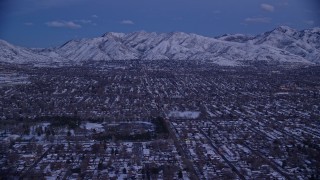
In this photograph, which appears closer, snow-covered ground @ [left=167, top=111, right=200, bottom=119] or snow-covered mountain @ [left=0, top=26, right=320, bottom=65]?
snow-covered ground @ [left=167, top=111, right=200, bottom=119]

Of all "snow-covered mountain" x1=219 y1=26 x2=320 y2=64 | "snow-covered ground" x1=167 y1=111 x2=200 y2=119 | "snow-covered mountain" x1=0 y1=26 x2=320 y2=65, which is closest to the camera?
"snow-covered ground" x1=167 y1=111 x2=200 y2=119

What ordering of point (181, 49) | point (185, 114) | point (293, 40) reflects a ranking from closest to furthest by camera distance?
point (185, 114) → point (181, 49) → point (293, 40)

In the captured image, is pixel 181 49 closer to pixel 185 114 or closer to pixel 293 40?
pixel 293 40

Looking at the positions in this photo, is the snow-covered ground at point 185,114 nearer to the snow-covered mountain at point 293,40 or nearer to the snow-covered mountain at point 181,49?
the snow-covered mountain at point 181,49

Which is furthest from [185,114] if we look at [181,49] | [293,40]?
[293,40]

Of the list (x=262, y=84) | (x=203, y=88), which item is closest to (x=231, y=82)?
(x=262, y=84)

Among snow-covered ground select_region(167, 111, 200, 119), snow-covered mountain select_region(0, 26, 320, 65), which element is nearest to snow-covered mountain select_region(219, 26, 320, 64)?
snow-covered mountain select_region(0, 26, 320, 65)

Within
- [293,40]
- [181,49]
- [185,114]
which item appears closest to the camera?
[185,114]

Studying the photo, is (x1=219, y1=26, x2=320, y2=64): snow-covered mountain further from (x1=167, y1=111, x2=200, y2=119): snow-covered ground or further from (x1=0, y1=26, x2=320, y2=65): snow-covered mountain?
(x1=167, y1=111, x2=200, y2=119): snow-covered ground
